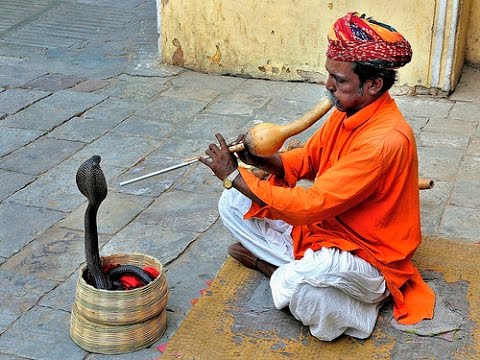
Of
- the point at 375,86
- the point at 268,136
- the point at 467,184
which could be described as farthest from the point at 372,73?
the point at 467,184

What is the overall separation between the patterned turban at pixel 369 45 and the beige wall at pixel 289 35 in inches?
121

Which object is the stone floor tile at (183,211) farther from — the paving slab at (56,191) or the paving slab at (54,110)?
the paving slab at (54,110)

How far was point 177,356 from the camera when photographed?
3.02 meters

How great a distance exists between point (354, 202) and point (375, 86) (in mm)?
413

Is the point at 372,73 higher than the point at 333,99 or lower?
higher

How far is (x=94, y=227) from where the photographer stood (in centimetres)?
313

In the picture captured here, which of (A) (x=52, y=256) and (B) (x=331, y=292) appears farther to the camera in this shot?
(A) (x=52, y=256)

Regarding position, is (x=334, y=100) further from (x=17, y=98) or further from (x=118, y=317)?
(x=17, y=98)

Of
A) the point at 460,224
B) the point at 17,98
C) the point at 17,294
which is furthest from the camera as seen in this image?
the point at 17,98

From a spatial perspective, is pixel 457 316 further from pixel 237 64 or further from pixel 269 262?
pixel 237 64

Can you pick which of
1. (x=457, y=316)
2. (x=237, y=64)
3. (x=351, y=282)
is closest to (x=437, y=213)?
(x=457, y=316)

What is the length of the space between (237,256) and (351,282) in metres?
0.72

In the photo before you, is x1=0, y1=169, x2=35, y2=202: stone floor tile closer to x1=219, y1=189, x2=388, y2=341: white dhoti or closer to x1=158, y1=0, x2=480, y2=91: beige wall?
x1=219, y1=189, x2=388, y2=341: white dhoti

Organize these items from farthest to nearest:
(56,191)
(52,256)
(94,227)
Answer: (56,191)
(52,256)
(94,227)
